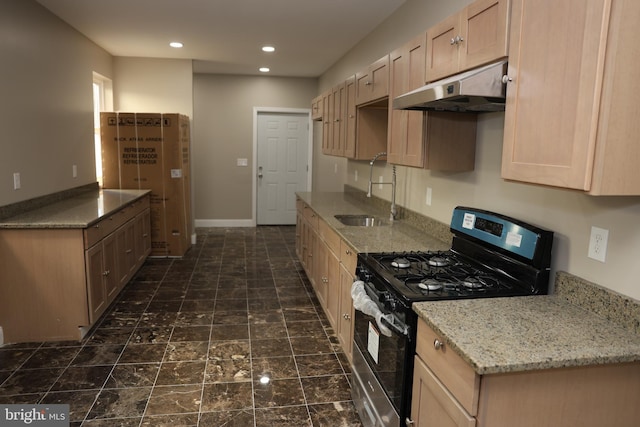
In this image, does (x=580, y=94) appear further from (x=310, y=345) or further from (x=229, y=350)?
(x=229, y=350)

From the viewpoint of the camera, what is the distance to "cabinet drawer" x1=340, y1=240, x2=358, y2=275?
2635 millimetres

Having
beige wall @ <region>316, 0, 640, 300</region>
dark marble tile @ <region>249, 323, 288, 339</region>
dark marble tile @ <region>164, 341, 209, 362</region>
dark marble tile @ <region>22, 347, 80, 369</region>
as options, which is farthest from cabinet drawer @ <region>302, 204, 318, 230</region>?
dark marble tile @ <region>22, 347, 80, 369</region>

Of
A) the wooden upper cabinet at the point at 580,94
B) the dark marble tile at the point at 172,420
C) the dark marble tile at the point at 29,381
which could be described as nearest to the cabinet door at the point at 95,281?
the dark marble tile at the point at 29,381

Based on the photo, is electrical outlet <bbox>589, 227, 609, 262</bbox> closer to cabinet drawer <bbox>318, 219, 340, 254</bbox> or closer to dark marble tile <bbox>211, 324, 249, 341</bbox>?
cabinet drawer <bbox>318, 219, 340, 254</bbox>

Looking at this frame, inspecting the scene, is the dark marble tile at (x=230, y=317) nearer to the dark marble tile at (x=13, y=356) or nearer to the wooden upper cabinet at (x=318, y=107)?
the dark marble tile at (x=13, y=356)

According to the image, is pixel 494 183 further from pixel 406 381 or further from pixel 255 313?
pixel 255 313

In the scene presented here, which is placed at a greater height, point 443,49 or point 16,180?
point 443,49

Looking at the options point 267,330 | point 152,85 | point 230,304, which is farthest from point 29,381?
point 152,85

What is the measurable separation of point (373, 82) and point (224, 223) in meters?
5.01

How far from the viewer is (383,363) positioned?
1970 millimetres

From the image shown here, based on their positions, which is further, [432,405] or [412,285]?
[412,285]

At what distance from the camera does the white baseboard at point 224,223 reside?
7.66 metres

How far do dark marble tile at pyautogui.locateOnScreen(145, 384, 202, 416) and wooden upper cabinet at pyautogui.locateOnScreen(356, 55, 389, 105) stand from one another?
2291 mm

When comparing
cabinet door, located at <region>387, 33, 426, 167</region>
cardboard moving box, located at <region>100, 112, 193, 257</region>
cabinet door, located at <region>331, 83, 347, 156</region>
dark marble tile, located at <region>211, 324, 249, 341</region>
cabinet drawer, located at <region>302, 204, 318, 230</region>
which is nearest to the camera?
cabinet door, located at <region>387, 33, 426, 167</region>
